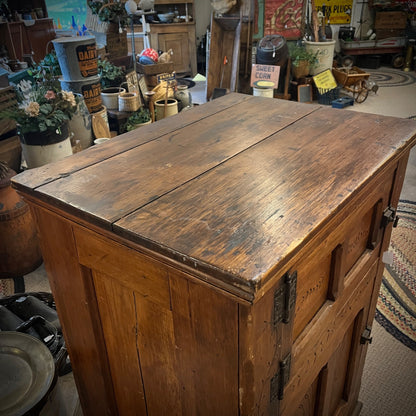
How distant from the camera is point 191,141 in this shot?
3.29ft

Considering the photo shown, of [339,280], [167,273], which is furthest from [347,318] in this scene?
[167,273]

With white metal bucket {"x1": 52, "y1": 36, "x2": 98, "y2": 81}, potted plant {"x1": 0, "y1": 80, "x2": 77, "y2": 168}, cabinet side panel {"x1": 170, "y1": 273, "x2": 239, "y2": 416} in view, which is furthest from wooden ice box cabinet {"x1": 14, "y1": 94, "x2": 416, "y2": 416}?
white metal bucket {"x1": 52, "y1": 36, "x2": 98, "y2": 81}

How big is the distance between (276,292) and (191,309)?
0.14m

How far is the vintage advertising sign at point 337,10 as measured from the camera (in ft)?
24.5

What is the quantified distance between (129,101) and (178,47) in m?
4.37

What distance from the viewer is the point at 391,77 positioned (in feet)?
23.2

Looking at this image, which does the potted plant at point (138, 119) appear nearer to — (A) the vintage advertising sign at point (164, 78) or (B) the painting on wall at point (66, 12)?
(A) the vintage advertising sign at point (164, 78)

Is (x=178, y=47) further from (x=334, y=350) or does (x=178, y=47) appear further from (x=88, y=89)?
(x=334, y=350)

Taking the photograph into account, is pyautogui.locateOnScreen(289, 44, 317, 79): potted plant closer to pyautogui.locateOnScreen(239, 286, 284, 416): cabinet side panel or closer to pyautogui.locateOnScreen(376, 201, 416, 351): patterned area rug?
pyautogui.locateOnScreen(376, 201, 416, 351): patterned area rug

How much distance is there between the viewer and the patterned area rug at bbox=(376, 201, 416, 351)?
212 centimetres

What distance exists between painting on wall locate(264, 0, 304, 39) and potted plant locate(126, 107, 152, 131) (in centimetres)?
342

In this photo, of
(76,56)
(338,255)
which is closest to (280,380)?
(338,255)

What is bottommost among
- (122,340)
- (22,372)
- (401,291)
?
(401,291)

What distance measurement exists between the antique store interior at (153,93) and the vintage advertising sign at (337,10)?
0.02 m
